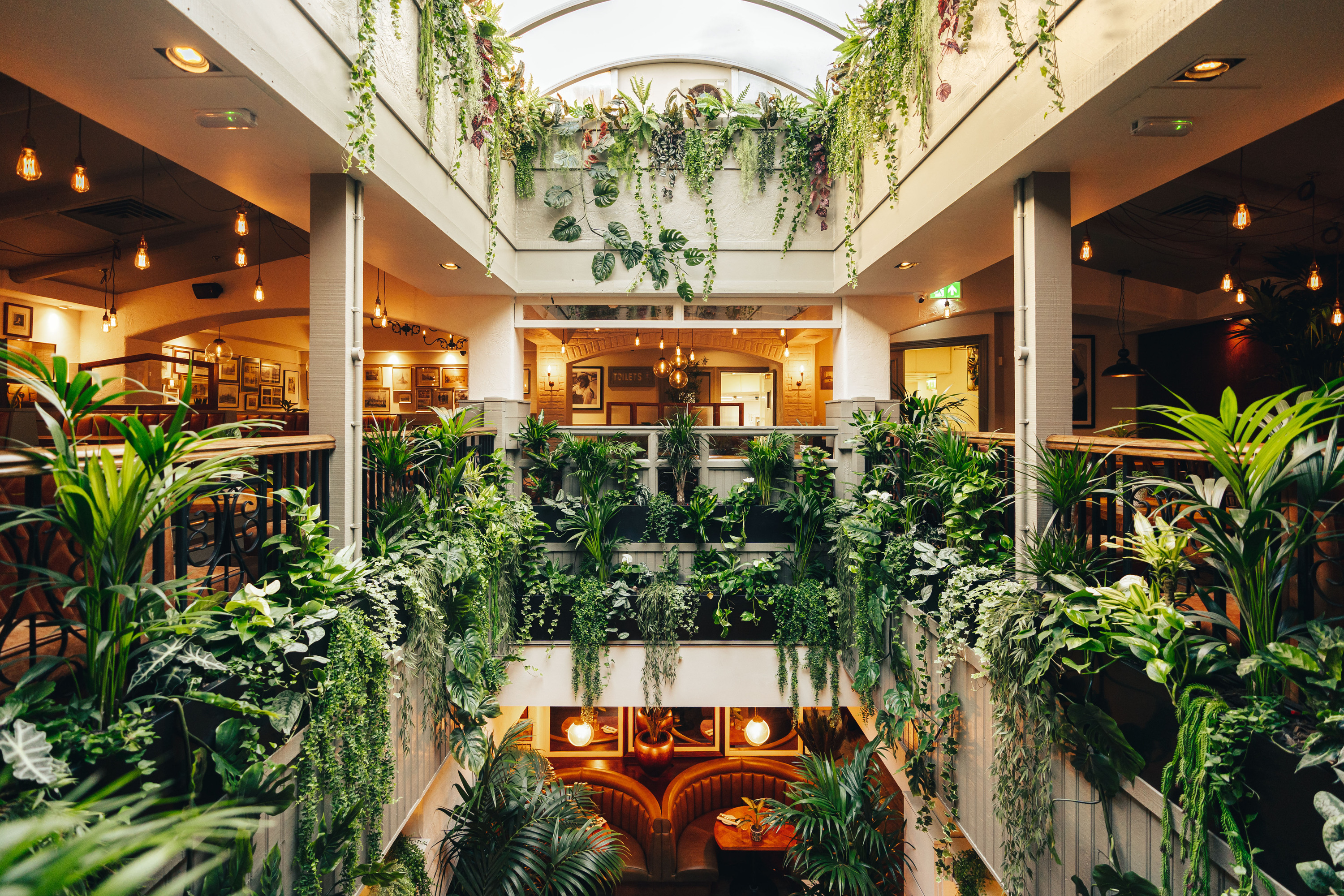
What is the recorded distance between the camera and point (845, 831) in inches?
165

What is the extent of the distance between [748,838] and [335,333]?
19.2 feet

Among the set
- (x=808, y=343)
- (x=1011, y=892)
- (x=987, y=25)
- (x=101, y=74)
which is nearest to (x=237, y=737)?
(x=101, y=74)

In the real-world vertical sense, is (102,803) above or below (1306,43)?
below

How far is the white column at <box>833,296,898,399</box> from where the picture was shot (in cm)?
639

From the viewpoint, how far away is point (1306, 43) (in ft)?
7.28

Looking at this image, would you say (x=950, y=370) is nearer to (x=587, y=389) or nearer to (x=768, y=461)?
(x=768, y=461)

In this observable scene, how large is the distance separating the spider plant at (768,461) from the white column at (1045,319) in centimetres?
226

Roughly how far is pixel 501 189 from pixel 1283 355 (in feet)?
20.5

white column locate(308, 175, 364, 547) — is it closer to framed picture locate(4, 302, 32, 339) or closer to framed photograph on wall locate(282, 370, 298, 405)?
framed picture locate(4, 302, 32, 339)

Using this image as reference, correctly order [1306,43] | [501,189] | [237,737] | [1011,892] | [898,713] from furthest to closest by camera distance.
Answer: [501,189], [898,713], [1011,892], [1306,43], [237,737]

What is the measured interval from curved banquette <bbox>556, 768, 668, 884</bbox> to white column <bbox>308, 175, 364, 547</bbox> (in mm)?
4359

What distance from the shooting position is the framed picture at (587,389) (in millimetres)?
12102

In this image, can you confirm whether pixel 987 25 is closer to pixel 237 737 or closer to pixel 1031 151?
pixel 1031 151

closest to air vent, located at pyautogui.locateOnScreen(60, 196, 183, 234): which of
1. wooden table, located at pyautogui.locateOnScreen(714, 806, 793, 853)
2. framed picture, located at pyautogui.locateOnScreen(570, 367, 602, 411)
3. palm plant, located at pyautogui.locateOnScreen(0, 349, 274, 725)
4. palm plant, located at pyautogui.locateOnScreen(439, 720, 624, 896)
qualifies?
palm plant, located at pyautogui.locateOnScreen(0, 349, 274, 725)
